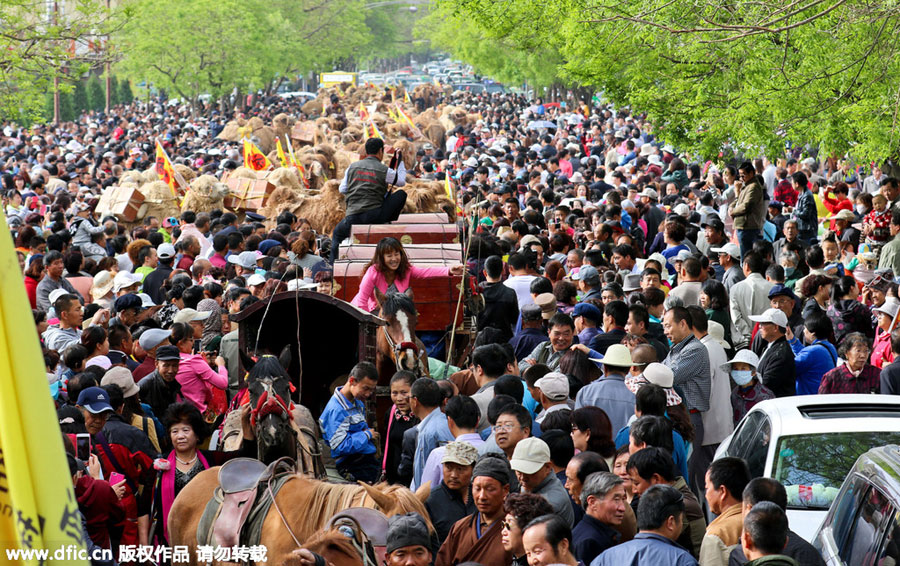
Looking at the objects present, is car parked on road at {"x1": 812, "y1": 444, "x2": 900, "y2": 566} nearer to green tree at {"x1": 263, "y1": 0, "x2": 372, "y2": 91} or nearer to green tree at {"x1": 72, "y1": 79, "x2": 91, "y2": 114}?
green tree at {"x1": 72, "y1": 79, "x2": 91, "y2": 114}

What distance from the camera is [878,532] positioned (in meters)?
4.64

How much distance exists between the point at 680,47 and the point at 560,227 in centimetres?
402

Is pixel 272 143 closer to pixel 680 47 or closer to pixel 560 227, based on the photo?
pixel 560 227

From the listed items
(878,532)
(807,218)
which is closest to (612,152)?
(807,218)

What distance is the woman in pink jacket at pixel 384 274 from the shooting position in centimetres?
989

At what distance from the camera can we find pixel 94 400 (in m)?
6.86

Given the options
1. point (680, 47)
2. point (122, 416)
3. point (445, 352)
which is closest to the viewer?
point (122, 416)

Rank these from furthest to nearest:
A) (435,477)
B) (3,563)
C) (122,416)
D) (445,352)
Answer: (445,352), (122,416), (435,477), (3,563)

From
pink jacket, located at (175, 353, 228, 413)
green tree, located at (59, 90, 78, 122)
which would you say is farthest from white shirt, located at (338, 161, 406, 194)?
green tree, located at (59, 90, 78, 122)

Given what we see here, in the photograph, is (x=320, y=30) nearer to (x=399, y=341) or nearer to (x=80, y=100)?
(x=80, y=100)

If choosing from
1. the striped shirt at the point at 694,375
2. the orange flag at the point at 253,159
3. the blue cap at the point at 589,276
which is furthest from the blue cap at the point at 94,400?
the orange flag at the point at 253,159

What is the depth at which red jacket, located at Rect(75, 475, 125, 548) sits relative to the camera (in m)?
6.00

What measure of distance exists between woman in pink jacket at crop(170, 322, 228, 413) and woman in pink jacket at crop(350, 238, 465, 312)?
1.67 m

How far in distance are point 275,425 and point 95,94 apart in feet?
214
